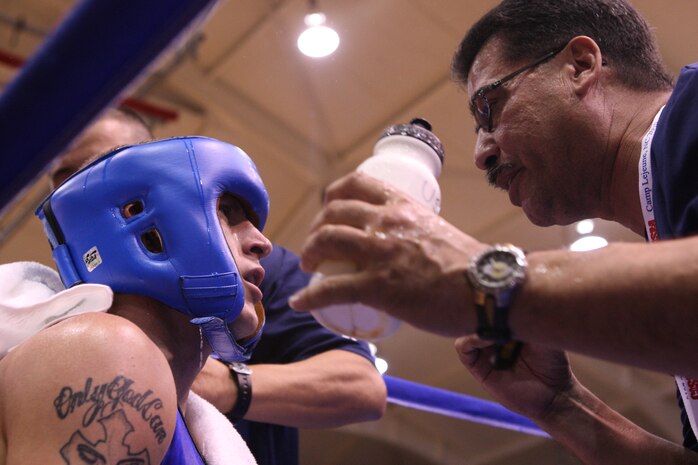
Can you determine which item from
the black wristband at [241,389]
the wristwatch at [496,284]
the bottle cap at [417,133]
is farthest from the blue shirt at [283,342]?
the wristwatch at [496,284]

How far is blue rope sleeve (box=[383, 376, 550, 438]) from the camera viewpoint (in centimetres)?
215

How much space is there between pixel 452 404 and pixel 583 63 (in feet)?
3.26

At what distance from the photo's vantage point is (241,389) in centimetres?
179

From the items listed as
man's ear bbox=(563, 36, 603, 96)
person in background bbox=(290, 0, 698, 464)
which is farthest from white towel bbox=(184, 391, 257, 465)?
man's ear bbox=(563, 36, 603, 96)

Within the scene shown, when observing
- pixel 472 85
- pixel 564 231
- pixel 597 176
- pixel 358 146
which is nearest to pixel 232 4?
pixel 358 146

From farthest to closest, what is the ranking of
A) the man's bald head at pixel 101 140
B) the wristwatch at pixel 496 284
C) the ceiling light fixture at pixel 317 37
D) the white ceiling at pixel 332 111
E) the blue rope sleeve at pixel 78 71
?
the white ceiling at pixel 332 111, the ceiling light fixture at pixel 317 37, the man's bald head at pixel 101 140, the wristwatch at pixel 496 284, the blue rope sleeve at pixel 78 71

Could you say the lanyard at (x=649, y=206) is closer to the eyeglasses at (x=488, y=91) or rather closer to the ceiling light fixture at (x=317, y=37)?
the eyeglasses at (x=488, y=91)

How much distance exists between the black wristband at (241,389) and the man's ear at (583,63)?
967mm

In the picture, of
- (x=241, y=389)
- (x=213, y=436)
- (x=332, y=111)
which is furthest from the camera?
(x=332, y=111)

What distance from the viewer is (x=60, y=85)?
673mm

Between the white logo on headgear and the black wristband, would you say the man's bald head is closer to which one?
the black wristband

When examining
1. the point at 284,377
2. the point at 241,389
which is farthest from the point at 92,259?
the point at 284,377

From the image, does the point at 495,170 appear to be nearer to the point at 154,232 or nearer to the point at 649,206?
the point at 649,206

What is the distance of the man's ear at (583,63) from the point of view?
1.62m
